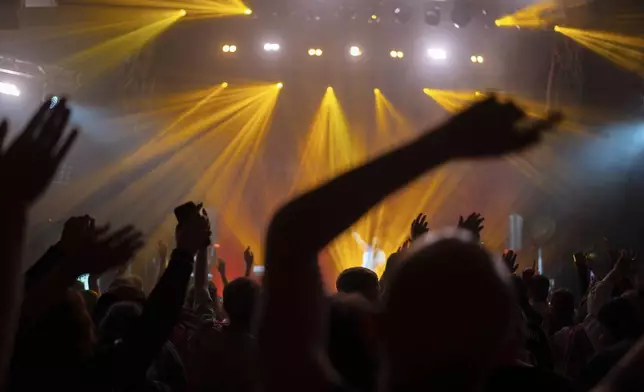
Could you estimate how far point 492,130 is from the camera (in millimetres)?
977

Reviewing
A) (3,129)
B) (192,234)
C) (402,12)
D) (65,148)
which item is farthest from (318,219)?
(402,12)

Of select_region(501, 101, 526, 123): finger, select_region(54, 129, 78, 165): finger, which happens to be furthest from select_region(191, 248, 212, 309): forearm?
select_region(501, 101, 526, 123): finger

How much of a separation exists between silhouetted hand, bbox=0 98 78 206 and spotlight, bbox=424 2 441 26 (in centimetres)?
1274

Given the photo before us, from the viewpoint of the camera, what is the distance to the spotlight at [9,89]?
40.9ft

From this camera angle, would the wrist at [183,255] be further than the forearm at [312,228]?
Yes

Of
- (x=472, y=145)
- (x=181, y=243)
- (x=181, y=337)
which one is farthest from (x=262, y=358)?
(x=181, y=337)

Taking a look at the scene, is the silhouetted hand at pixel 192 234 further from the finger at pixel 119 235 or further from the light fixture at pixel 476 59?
the light fixture at pixel 476 59

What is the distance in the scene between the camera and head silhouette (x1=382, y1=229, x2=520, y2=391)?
3.25 ft

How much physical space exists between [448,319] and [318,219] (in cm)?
25

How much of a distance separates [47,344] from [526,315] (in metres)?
2.33

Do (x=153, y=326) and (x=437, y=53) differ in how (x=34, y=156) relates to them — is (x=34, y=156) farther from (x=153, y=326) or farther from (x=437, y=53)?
(x=437, y=53)

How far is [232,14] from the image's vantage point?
14398 millimetres

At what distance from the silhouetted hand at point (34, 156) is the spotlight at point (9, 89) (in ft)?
41.7

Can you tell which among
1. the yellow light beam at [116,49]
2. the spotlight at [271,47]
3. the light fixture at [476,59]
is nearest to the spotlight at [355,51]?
the spotlight at [271,47]
